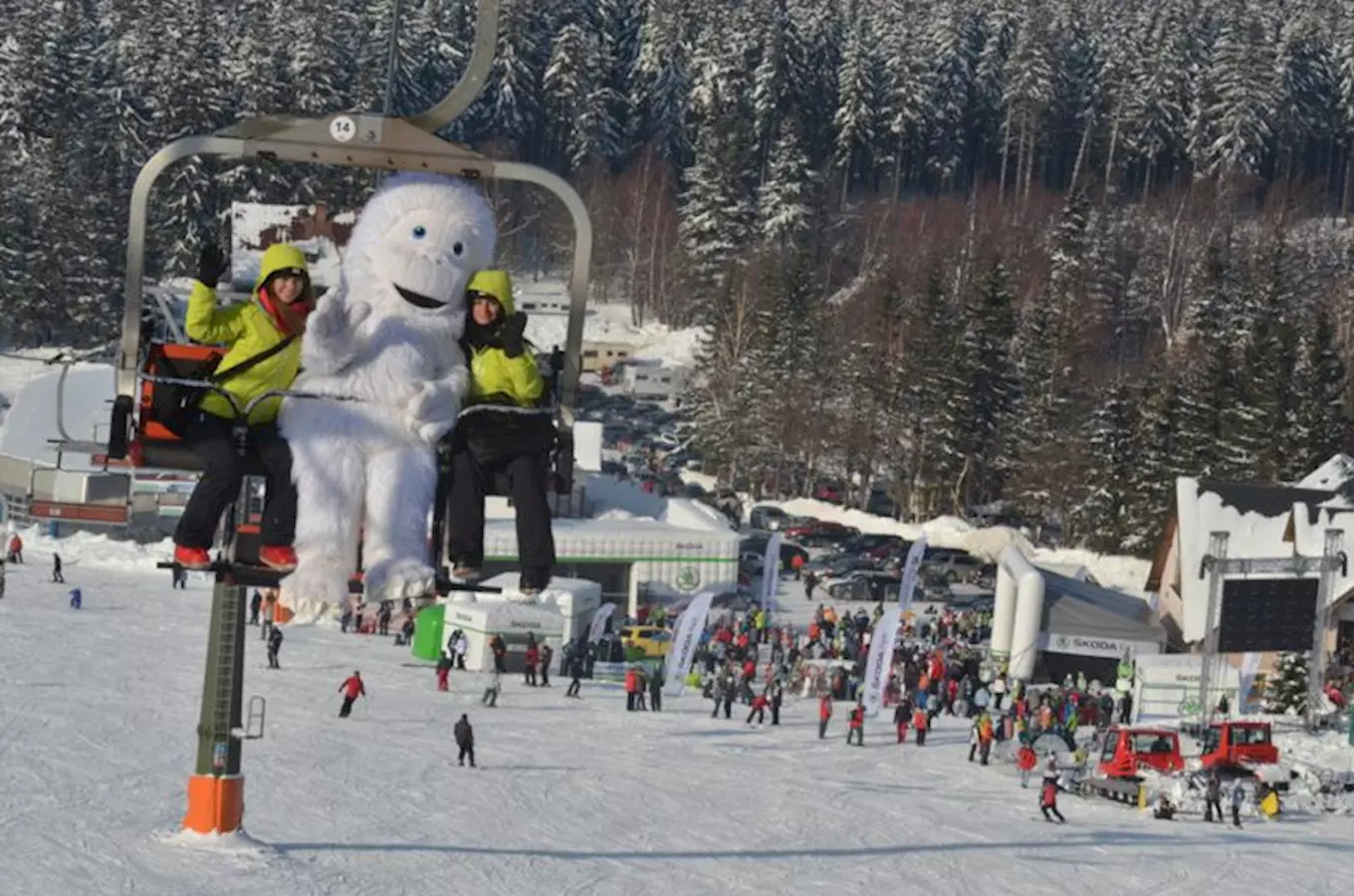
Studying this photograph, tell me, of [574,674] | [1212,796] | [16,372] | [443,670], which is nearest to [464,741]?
[443,670]

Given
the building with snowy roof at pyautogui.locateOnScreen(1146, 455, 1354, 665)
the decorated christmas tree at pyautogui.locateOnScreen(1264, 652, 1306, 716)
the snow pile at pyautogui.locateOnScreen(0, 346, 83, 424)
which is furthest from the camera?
the snow pile at pyautogui.locateOnScreen(0, 346, 83, 424)

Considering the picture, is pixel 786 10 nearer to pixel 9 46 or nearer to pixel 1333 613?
pixel 9 46

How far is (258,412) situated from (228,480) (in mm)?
341

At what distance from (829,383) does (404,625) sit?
118 feet

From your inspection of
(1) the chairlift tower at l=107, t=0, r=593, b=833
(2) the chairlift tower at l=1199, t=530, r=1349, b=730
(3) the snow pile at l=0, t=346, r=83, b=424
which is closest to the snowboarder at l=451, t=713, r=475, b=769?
(2) the chairlift tower at l=1199, t=530, r=1349, b=730

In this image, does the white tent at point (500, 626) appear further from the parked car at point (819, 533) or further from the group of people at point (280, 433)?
the group of people at point (280, 433)

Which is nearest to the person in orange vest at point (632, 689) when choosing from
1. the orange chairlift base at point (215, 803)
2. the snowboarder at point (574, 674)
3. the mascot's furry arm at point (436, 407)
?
the snowboarder at point (574, 674)

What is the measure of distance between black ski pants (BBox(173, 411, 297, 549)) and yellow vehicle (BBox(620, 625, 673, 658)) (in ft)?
89.0

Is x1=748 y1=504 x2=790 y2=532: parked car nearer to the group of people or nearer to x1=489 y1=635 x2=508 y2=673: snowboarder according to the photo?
x1=489 y1=635 x2=508 y2=673: snowboarder

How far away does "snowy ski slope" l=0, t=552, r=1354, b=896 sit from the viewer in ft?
79.2

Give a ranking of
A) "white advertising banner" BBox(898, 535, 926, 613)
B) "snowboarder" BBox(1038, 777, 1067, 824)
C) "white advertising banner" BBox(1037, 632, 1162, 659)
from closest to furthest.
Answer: "snowboarder" BBox(1038, 777, 1067, 824), "white advertising banner" BBox(1037, 632, 1162, 659), "white advertising banner" BBox(898, 535, 926, 613)

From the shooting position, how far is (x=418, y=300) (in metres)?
10.5

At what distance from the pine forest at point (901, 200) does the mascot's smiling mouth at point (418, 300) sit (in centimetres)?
1385

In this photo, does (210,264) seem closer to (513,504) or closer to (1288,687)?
(513,504)
